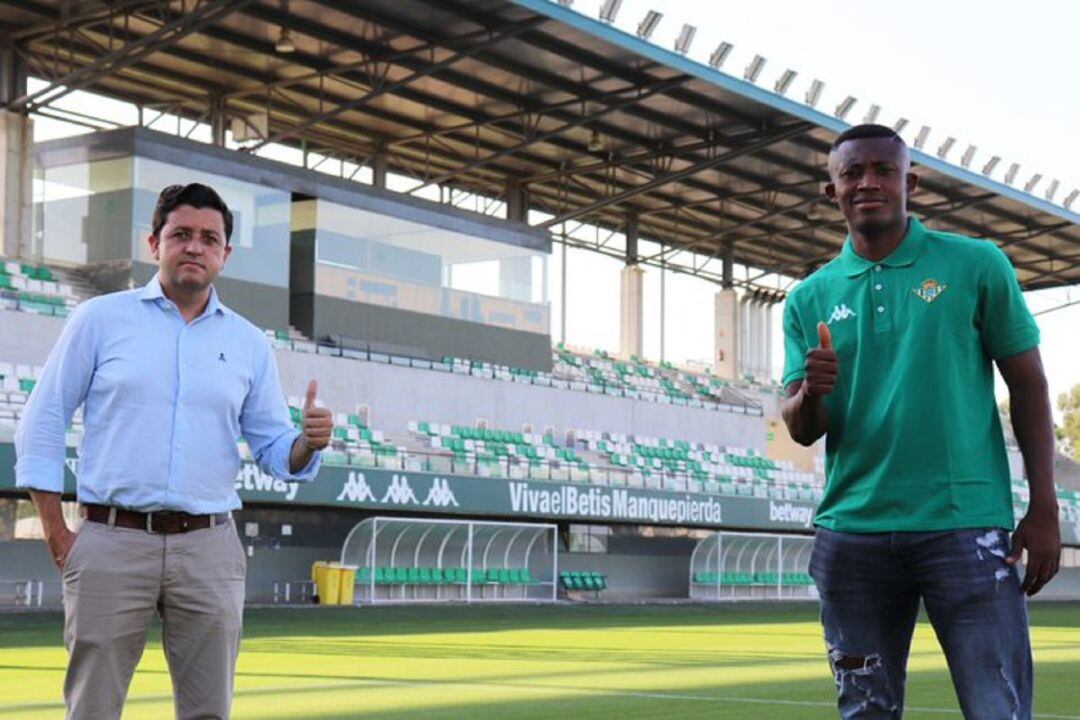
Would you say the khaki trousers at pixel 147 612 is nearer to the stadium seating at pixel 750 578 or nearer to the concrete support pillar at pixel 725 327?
the stadium seating at pixel 750 578

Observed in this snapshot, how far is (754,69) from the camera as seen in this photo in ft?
132

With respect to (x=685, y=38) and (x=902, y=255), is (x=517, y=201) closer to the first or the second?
(x=685, y=38)

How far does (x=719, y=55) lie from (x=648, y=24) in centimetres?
268

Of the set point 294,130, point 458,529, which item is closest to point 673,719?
point 458,529

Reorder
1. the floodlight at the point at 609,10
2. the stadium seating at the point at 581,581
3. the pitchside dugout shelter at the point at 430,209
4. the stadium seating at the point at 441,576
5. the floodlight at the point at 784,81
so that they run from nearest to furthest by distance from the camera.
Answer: the stadium seating at the point at 441,576, the pitchside dugout shelter at the point at 430,209, the floodlight at the point at 609,10, the stadium seating at the point at 581,581, the floodlight at the point at 784,81

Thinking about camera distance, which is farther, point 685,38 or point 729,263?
point 729,263

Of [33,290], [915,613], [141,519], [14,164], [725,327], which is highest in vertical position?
[14,164]

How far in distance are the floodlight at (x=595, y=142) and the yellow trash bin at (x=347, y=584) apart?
642 inches

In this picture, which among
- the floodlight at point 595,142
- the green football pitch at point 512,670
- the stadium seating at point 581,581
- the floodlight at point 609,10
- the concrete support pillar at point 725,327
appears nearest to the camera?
the green football pitch at point 512,670

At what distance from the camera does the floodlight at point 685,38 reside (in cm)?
3788

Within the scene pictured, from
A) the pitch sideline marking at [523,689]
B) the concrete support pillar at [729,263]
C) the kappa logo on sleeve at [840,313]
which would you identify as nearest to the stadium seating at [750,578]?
the concrete support pillar at [729,263]

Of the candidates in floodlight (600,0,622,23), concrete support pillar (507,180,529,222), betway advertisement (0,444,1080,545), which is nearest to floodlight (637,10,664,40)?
floodlight (600,0,622,23)

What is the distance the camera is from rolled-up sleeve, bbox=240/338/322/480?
5.61 m

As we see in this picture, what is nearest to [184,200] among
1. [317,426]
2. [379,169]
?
[317,426]
